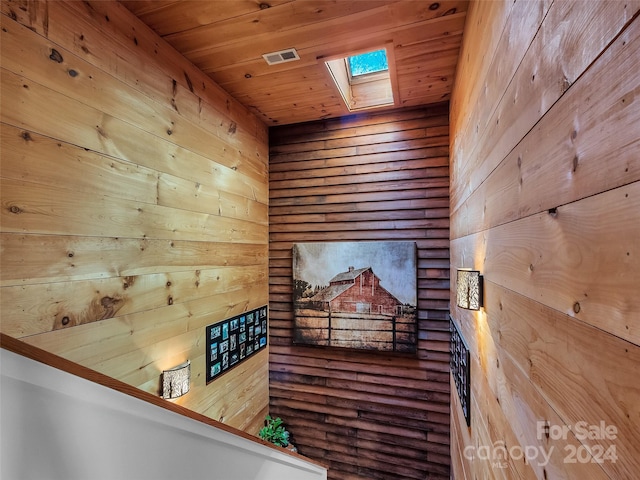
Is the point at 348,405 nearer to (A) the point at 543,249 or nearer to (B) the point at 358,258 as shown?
(B) the point at 358,258

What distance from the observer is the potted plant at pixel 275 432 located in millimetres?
2947

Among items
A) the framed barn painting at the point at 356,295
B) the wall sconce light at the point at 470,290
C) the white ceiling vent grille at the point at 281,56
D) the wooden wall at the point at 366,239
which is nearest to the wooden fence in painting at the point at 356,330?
the framed barn painting at the point at 356,295

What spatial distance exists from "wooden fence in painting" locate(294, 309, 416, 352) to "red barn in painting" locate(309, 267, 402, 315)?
63 mm

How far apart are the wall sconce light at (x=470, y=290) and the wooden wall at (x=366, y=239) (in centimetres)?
125

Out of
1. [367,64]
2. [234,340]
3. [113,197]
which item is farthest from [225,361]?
[367,64]

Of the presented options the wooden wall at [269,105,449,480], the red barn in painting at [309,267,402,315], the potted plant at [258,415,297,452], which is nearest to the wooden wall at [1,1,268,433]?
the potted plant at [258,415,297,452]

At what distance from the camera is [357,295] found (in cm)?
295

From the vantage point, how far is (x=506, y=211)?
3.38ft

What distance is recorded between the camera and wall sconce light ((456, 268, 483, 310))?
1.39 m

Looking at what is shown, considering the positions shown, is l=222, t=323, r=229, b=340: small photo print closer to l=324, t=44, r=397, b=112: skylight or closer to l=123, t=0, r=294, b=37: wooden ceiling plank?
l=123, t=0, r=294, b=37: wooden ceiling plank

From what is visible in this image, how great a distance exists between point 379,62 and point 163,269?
8.69ft

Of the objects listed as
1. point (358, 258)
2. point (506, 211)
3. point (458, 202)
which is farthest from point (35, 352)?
point (358, 258)

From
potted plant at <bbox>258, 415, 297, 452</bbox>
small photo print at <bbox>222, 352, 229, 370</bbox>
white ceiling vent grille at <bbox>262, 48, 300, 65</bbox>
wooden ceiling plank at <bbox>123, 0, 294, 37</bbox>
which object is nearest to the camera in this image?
wooden ceiling plank at <bbox>123, 0, 294, 37</bbox>

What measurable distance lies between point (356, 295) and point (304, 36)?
233 centimetres
